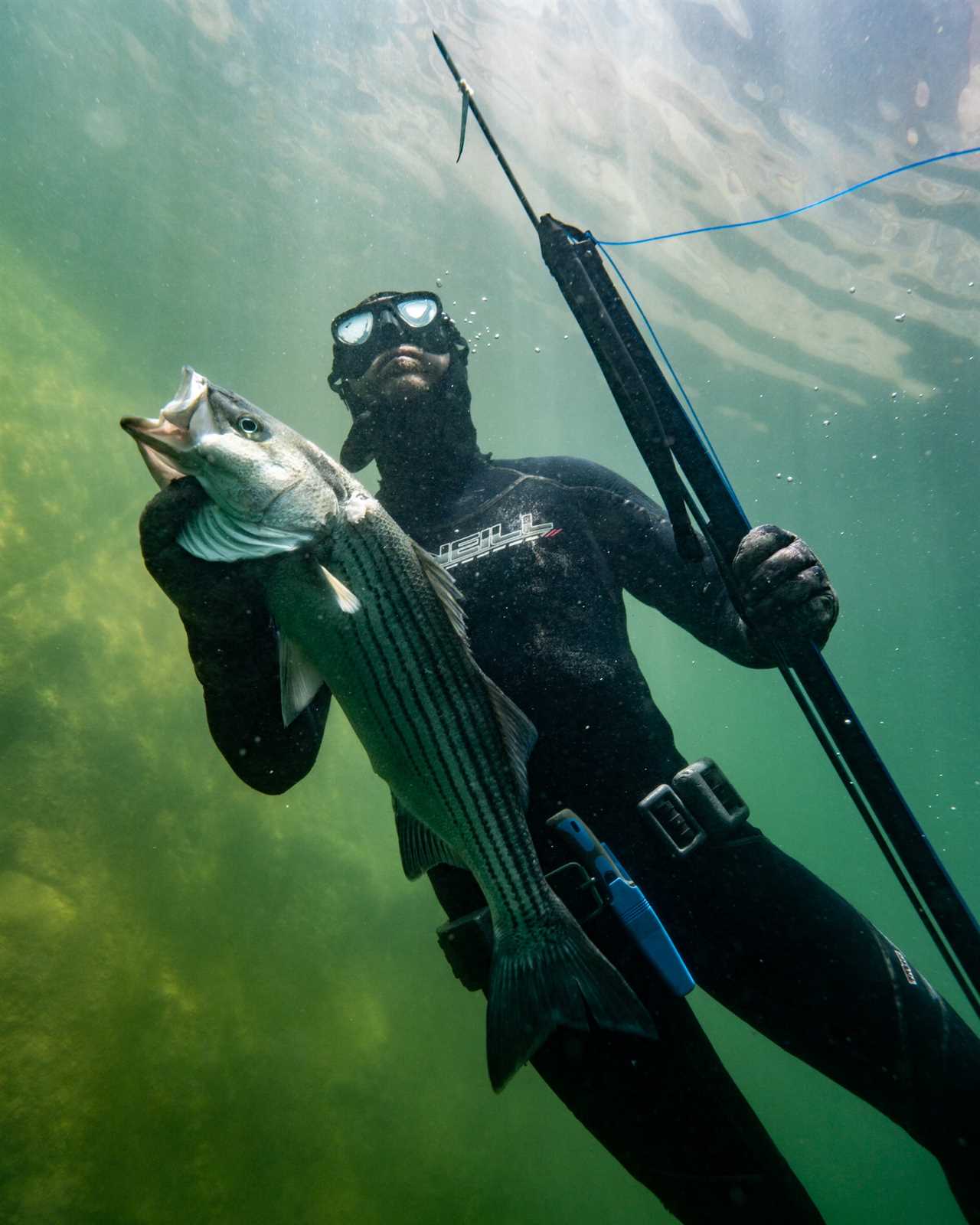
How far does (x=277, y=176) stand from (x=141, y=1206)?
59.0 ft

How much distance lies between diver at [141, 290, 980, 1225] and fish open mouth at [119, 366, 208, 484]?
10 centimetres

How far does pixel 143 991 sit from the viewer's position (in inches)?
269

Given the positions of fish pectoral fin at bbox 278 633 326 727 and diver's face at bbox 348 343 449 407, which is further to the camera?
diver's face at bbox 348 343 449 407

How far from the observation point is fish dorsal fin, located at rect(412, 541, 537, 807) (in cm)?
158

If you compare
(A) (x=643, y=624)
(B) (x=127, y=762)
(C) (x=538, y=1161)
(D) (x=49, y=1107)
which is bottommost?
(C) (x=538, y=1161)

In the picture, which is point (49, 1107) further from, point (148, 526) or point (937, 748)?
point (937, 748)

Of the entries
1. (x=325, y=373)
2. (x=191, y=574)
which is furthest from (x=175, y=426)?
(x=325, y=373)

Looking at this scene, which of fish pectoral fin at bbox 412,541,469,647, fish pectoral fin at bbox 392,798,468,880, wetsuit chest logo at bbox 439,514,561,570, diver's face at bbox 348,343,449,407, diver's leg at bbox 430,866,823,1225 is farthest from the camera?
diver's face at bbox 348,343,449,407

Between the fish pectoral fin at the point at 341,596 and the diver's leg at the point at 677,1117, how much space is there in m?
1.58

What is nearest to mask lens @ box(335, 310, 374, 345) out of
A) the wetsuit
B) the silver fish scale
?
the wetsuit

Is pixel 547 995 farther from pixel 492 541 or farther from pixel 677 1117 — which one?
pixel 492 541

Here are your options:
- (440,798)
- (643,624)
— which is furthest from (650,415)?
(643,624)

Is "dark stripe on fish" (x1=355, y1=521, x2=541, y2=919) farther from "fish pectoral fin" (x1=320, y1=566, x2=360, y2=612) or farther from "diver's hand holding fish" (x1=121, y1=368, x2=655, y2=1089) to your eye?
"fish pectoral fin" (x1=320, y1=566, x2=360, y2=612)

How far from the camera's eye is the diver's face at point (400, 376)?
10.5ft
